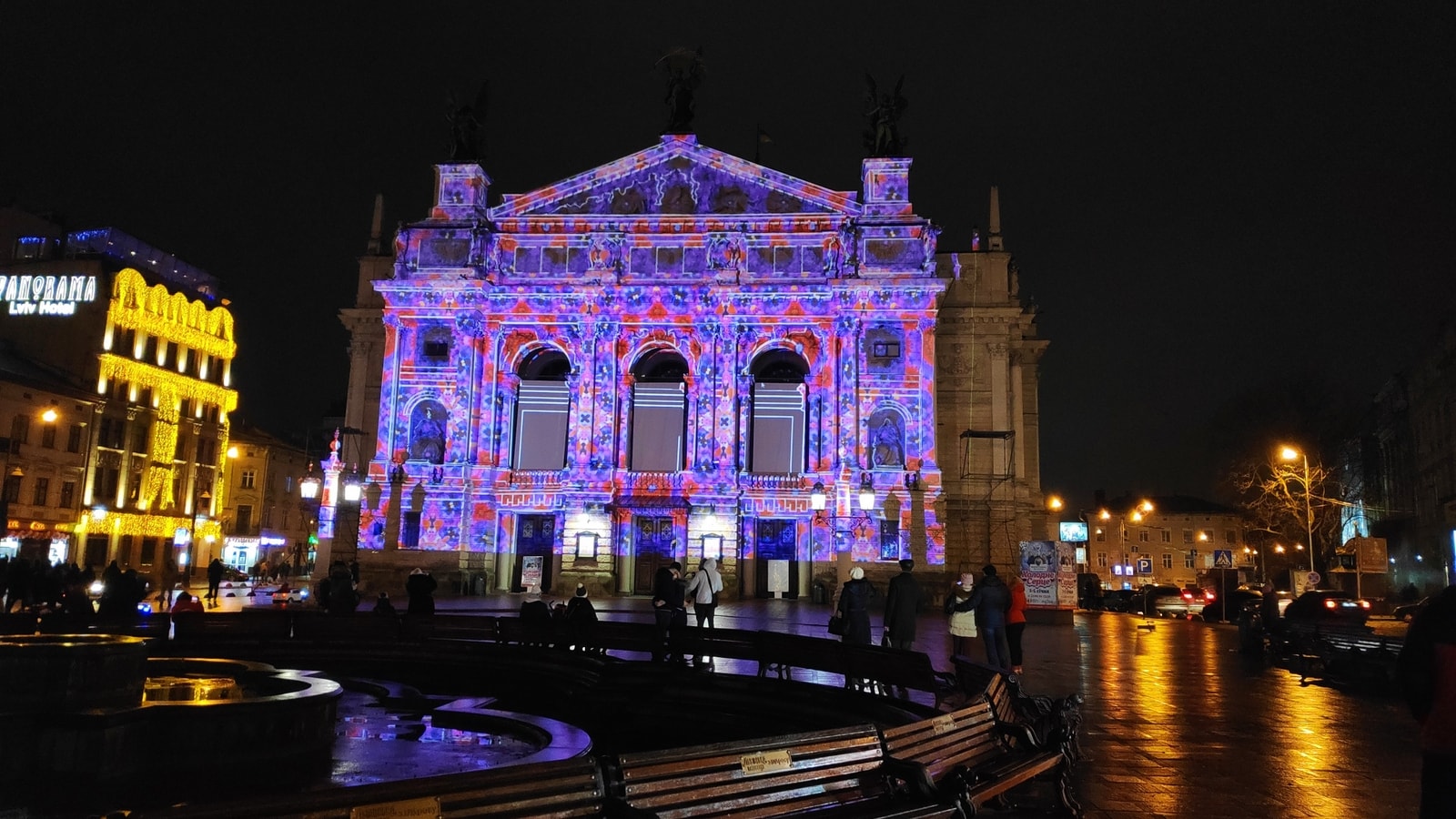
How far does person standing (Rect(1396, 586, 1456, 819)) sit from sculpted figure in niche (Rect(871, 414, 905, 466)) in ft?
131

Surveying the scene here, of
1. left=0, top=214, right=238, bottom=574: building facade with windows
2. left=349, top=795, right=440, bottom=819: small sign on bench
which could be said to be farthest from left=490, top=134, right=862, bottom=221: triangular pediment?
left=349, top=795, right=440, bottom=819: small sign on bench

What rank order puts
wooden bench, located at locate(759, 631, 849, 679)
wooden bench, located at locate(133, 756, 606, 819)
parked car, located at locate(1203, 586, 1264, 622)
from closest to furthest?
wooden bench, located at locate(133, 756, 606, 819)
wooden bench, located at locate(759, 631, 849, 679)
parked car, located at locate(1203, 586, 1264, 622)

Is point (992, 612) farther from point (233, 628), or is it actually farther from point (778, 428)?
point (778, 428)

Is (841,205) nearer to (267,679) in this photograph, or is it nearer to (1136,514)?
(1136,514)

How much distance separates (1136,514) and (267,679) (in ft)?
199

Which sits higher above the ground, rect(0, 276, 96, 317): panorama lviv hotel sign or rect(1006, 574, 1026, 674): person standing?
rect(0, 276, 96, 317): panorama lviv hotel sign

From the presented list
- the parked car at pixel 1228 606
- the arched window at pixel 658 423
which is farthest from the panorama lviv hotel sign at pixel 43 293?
the parked car at pixel 1228 606

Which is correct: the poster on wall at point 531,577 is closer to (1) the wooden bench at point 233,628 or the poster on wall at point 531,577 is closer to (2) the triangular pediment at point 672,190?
(2) the triangular pediment at point 672,190

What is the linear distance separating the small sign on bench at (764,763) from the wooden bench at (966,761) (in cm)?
82

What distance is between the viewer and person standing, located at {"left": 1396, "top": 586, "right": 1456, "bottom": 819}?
5.57m

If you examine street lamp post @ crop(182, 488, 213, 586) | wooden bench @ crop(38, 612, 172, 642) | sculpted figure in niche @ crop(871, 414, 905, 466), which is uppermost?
sculpted figure in niche @ crop(871, 414, 905, 466)

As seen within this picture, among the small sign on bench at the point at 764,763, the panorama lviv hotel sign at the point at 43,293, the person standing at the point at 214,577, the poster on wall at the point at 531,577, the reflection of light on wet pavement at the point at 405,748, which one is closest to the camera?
the small sign on bench at the point at 764,763

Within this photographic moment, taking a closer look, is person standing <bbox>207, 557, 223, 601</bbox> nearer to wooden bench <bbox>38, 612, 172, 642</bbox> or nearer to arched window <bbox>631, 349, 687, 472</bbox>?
arched window <bbox>631, 349, 687, 472</bbox>

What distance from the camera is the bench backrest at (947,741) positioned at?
6.41 m
